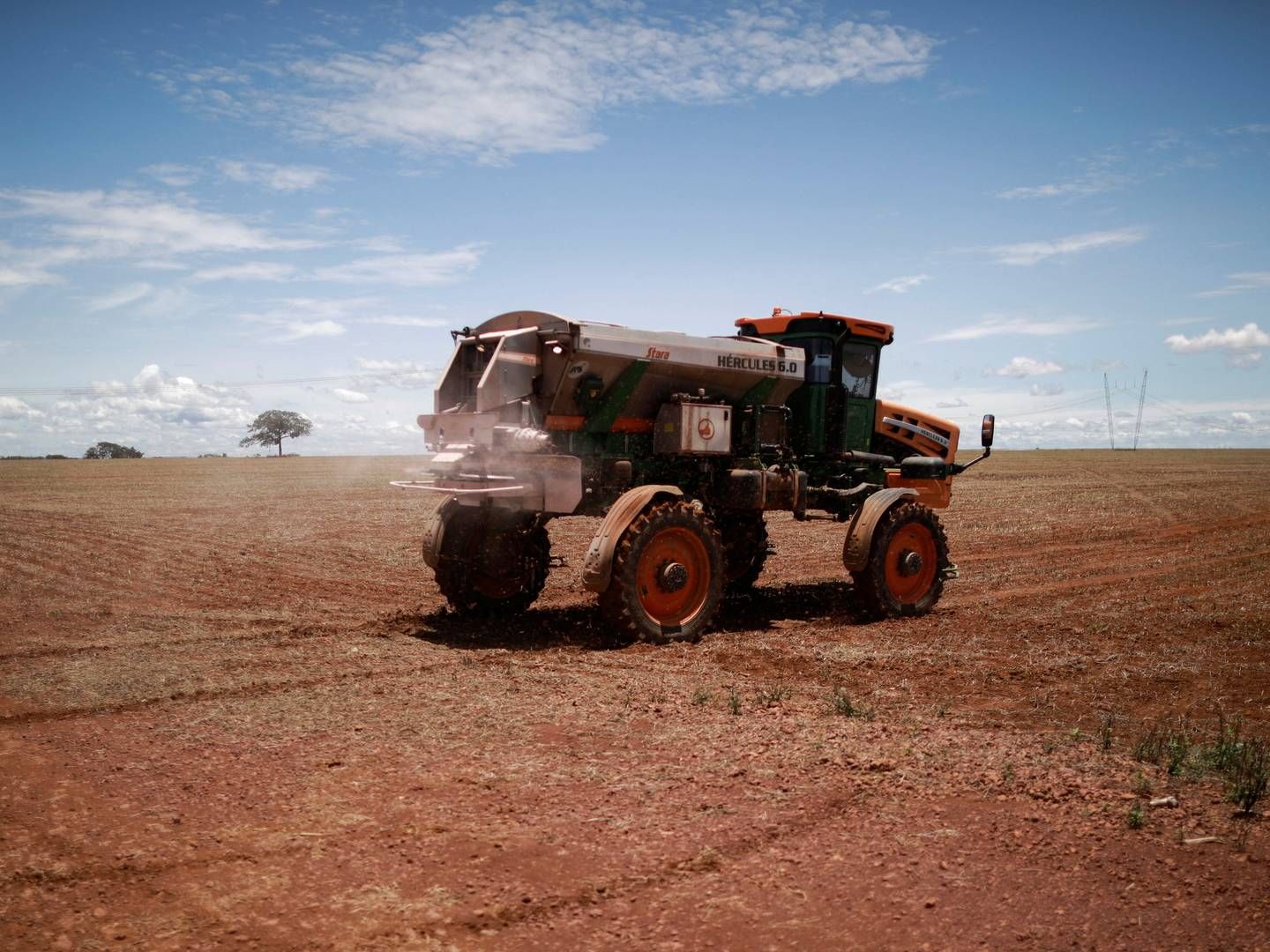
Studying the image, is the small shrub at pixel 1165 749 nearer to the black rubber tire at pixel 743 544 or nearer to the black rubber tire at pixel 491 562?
the black rubber tire at pixel 743 544

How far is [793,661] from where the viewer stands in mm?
8680

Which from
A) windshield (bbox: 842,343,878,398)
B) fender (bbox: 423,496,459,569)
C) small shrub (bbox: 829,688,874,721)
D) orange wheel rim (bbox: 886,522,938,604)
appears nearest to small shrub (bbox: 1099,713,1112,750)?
small shrub (bbox: 829,688,874,721)

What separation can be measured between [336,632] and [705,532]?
13.0 feet

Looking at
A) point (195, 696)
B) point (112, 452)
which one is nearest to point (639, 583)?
point (195, 696)

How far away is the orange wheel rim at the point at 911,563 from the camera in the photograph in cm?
1112

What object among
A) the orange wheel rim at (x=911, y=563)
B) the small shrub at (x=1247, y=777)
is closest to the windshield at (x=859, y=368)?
the orange wheel rim at (x=911, y=563)

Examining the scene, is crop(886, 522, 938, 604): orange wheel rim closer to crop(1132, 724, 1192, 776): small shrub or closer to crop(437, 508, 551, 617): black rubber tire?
crop(437, 508, 551, 617): black rubber tire

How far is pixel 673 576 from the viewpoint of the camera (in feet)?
30.9

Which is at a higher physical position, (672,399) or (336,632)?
(672,399)

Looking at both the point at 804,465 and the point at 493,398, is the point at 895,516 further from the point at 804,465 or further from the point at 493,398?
the point at 493,398

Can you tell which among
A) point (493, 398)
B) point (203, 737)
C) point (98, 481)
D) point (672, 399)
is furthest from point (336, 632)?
point (98, 481)

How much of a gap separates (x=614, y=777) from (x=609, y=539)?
11.9 feet

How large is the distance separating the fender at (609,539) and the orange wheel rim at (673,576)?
1.07 feet

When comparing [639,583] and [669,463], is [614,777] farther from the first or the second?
[669,463]
